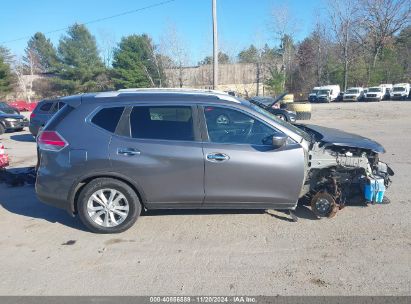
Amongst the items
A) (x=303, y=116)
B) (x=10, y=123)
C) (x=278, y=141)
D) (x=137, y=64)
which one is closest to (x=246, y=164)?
(x=278, y=141)

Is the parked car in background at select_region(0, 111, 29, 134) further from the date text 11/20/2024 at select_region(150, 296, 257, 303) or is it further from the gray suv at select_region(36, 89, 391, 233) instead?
the date text 11/20/2024 at select_region(150, 296, 257, 303)

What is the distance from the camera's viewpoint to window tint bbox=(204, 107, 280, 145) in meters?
4.53

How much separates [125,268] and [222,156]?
168 centimetres

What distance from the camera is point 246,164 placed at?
4.43m

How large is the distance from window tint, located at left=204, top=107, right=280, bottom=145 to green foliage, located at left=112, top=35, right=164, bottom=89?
50.6 meters

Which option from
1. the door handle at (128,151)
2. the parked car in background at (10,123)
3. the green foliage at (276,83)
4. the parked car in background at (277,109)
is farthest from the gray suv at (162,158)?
the green foliage at (276,83)

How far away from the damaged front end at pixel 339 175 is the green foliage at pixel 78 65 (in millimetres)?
56451

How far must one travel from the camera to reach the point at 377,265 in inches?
145

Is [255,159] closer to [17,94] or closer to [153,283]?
[153,283]

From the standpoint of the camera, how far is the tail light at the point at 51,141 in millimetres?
4516

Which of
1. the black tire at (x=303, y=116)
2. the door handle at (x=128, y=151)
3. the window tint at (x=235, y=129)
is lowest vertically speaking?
the black tire at (x=303, y=116)

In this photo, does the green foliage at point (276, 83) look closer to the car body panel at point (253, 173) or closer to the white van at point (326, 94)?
the white van at point (326, 94)

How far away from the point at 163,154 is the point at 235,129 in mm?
958

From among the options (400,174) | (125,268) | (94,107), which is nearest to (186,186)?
(125,268)
